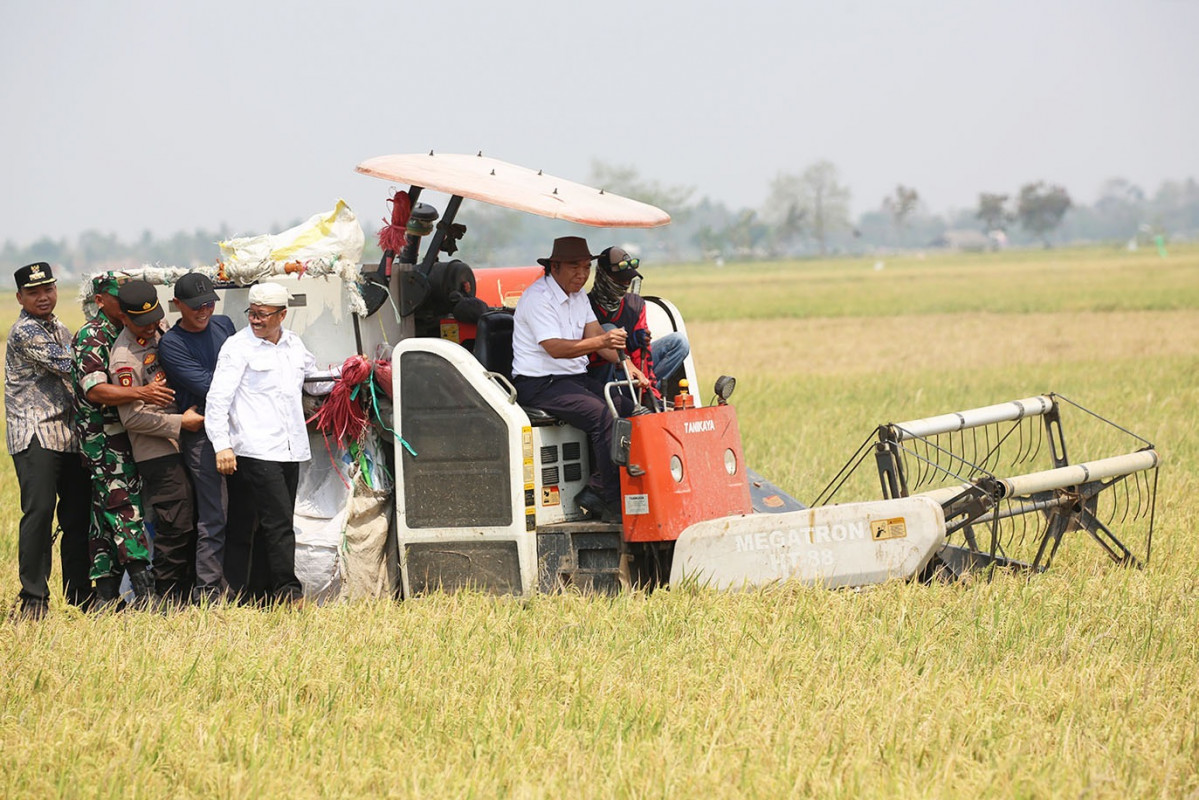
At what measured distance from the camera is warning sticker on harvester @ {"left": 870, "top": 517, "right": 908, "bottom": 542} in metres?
7.12

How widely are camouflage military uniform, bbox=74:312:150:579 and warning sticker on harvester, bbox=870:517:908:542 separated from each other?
393 cm

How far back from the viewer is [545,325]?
784 centimetres

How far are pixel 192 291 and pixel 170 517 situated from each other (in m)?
1.22

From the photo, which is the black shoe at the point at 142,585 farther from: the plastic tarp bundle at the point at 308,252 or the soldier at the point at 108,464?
the plastic tarp bundle at the point at 308,252

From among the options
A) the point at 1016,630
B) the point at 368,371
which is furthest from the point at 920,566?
the point at 368,371

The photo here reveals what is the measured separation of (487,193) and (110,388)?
2.24 m

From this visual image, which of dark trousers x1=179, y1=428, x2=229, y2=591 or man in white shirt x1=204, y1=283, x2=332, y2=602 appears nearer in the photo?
man in white shirt x1=204, y1=283, x2=332, y2=602

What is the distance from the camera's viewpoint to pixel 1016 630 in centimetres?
670

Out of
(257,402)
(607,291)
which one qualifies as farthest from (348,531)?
(607,291)

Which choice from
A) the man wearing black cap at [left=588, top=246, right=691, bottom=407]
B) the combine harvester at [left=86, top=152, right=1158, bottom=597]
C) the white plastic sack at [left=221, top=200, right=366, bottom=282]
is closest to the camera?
the combine harvester at [left=86, top=152, right=1158, bottom=597]

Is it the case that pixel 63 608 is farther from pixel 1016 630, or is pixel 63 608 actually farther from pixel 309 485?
pixel 1016 630

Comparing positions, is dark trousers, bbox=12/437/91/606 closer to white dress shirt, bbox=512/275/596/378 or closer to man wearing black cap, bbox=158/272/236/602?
man wearing black cap, bbox=158/272/236/602

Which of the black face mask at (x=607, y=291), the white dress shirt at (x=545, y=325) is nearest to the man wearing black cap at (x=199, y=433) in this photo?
the white dress shirt at (x=545, y=325)

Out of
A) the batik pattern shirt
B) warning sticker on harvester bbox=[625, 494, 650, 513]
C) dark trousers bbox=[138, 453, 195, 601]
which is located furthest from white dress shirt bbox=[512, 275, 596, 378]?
the batik pattern shirt
